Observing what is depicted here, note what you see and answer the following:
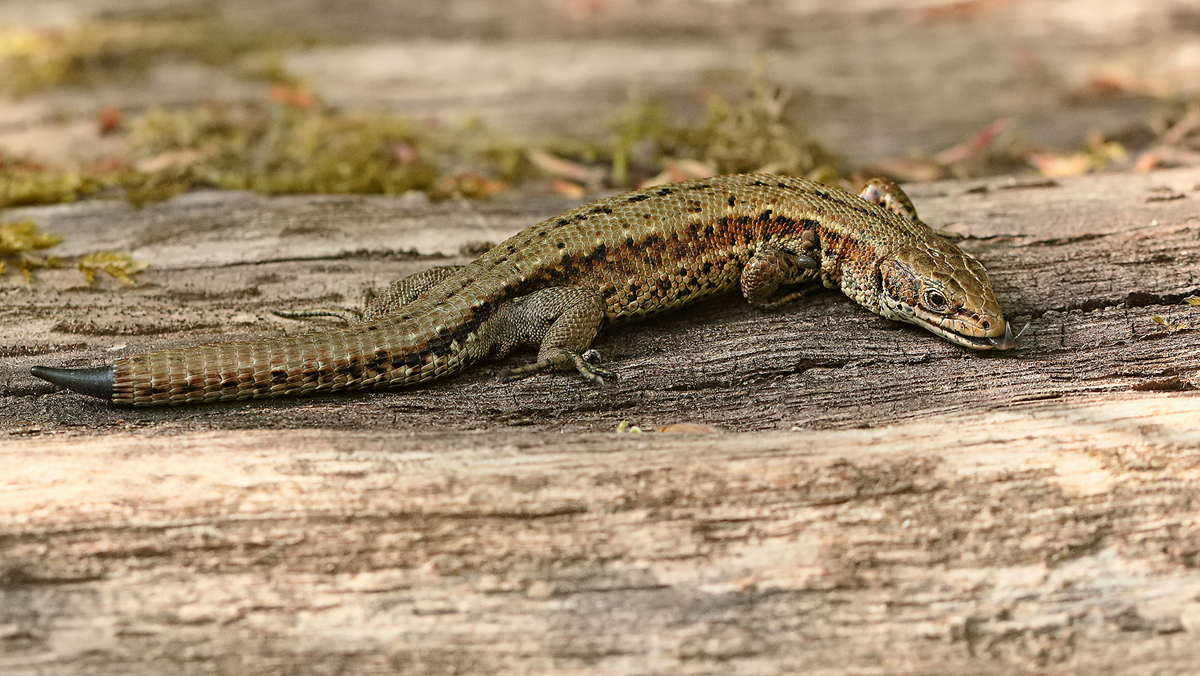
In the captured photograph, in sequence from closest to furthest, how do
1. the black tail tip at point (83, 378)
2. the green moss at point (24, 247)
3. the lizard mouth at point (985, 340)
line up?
the black tail tip at point (83, 378) < the lizard mouth at point (985, 340) < the green moss at point (24, 247)

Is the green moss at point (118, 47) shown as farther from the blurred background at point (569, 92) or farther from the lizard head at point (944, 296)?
the lizard head at point (944, 296)

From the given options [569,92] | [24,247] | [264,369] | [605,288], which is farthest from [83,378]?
[569,92]

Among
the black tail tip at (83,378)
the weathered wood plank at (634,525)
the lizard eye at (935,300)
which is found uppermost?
the black tail tip at (83,378)

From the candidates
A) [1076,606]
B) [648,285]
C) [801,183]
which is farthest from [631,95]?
[1076,606]

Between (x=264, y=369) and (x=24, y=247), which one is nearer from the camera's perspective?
(x=264, y=369)

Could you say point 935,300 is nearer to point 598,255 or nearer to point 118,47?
point 598,255

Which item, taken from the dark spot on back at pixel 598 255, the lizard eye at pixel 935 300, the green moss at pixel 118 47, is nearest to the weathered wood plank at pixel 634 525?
the lizard eye at pixel 935 300

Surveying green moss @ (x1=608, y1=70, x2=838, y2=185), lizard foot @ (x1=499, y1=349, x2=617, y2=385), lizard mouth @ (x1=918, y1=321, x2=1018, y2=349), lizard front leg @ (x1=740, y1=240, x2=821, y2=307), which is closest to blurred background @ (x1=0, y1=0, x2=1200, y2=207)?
green moss @ (x1=608, y1=70, x2=838, y2=185)
